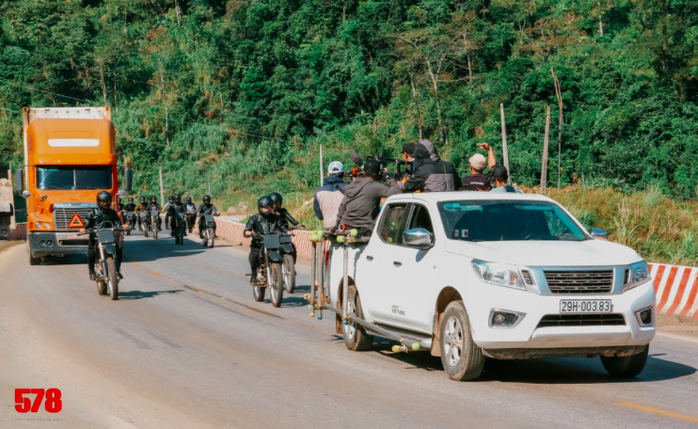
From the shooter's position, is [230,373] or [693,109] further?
[693,109]

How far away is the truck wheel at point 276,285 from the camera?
55.1ft

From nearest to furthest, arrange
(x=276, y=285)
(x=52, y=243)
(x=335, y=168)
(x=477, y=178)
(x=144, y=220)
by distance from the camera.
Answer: (x=477, y=178), (x=335, y=168), (x=276, y=285), (x=52, y=243), (x=144, y=220)

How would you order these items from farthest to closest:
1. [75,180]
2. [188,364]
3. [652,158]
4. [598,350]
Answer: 1. [652,158]
2. [75,180]
3. [188,364]
4. [598,350]

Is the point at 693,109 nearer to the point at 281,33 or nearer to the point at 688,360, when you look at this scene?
the point at 281,33

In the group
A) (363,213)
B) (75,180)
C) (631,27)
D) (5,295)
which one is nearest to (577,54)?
(631,27)

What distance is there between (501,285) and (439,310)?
1.02m

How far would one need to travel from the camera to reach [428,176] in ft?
39.2

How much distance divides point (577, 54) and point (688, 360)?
5672 cm

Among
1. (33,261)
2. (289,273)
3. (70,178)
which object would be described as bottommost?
(33,261)

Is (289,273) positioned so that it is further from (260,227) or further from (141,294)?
(141,294)

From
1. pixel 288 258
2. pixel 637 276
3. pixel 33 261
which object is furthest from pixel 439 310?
pixel 33 261

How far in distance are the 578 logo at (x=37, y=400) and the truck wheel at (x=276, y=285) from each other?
24.6ft

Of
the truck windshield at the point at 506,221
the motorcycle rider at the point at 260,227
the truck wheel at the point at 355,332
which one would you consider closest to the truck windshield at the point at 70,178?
the motorcycle rider at the point at 260,227

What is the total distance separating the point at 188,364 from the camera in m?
11.0
